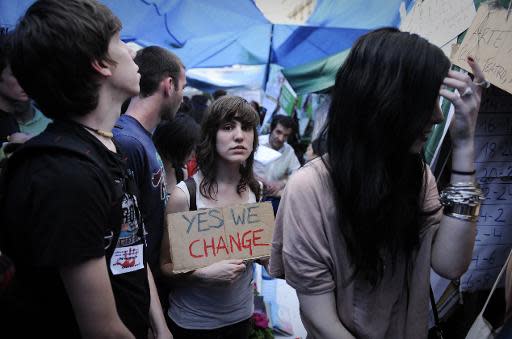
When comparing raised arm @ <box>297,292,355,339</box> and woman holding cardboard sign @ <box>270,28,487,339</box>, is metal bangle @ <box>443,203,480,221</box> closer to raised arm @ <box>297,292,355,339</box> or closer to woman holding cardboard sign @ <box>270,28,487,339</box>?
woman holding cardboard sign @ <box>270,28,487,339</box>

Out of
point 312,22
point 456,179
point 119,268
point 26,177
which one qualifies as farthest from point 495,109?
point 312,22

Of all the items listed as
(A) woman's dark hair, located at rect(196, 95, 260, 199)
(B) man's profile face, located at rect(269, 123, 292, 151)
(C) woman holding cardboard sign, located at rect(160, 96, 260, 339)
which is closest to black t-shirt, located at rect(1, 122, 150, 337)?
(C) woman holding cardboard sign, located at rect(160, 96, 260, 339)

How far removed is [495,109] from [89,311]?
1.78 metres

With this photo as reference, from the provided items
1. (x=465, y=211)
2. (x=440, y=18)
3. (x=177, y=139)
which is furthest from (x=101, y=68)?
(x=177, y=139)

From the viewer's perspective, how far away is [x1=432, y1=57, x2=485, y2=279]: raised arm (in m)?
1.06

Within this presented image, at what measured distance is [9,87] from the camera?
237 cm

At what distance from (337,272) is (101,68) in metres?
0.93

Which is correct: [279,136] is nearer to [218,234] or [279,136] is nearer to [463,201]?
[218,234]

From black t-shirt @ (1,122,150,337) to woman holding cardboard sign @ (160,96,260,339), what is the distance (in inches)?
30.2

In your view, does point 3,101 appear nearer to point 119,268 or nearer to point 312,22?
point 119,268

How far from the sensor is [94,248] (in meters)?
0.89

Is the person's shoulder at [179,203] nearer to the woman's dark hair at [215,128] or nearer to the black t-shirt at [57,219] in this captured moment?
the woman's dark hair at [215,128]

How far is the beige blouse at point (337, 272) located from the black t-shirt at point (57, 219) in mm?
522

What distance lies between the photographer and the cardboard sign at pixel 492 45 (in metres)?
1.32
